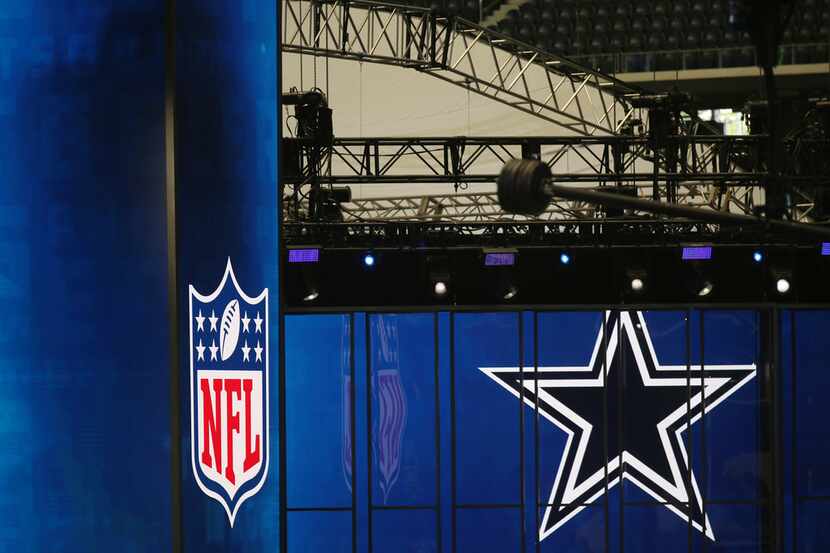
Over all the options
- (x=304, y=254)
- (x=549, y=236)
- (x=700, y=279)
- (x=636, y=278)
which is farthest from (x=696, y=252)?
(x=304, y=254)

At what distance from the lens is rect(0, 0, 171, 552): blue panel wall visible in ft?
18.7

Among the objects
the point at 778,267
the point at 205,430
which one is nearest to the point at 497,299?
the point at 778,267

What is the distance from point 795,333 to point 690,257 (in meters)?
2.42

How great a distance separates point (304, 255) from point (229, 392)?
1245cm

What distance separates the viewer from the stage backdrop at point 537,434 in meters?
19.7

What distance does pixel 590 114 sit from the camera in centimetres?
2853

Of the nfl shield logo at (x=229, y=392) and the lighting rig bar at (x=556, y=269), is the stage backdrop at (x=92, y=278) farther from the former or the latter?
the lighting rig bar at (x=556, y=269)

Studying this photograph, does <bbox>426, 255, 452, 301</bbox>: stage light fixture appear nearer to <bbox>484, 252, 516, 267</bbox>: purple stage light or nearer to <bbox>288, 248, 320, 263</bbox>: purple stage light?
<bbox>484, 252, 516, 267</bbox>: purple stage light

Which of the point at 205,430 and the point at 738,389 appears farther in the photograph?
the point at 738,389

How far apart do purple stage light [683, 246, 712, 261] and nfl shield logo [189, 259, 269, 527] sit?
13.0m

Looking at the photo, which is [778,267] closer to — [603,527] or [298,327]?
[603,527]

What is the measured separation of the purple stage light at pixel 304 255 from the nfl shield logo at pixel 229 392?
476 inches

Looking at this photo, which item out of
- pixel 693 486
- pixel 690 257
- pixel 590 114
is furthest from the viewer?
pixel 590 114

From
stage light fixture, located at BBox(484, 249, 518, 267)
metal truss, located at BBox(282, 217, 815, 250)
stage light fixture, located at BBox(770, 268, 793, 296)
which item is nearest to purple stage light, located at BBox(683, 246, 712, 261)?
metal truss, located at BBox(282, 217, 815, 250)
